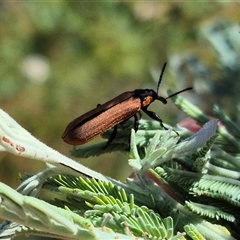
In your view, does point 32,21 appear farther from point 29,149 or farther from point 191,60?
point 29,149

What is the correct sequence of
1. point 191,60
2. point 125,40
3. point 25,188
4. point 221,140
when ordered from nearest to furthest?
point 25,188 < point 221,140 < point 191,60 < point 125,40

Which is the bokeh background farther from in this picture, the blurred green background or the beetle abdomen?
the beetle abdomen

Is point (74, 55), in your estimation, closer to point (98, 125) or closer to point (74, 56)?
point (74, 56)

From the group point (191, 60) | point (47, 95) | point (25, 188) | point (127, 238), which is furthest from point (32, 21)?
point (127, 238)

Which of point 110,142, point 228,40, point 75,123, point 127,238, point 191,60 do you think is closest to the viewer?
point 127,238

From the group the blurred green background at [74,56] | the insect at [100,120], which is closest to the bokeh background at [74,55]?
the blurred green background at [74,56]

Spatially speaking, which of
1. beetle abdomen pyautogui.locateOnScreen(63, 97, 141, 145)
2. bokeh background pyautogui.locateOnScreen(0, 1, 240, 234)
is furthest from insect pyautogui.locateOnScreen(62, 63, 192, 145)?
bokeh background pyautogui.locateOnScreen(0, 1, 240, 234)

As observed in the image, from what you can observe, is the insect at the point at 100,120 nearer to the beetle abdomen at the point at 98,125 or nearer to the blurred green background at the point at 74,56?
the beetle abdomen at the point at 98,125
